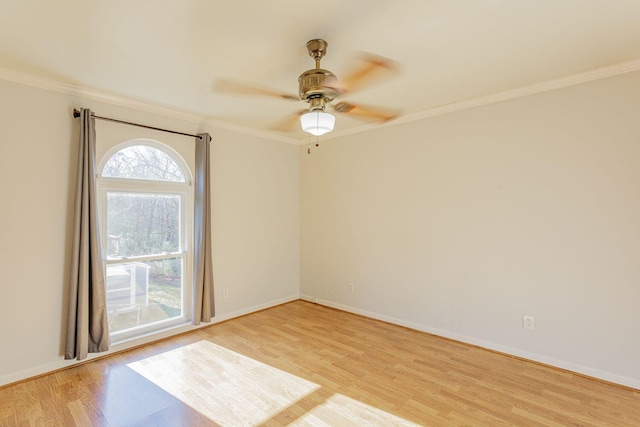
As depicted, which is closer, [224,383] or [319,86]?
[319,86]

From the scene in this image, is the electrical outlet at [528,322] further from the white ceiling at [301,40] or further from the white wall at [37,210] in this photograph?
the white wall at [37,210]

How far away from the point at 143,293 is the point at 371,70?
10.4ft

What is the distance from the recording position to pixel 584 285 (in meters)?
2.68

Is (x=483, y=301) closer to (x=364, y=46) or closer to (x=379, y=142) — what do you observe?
(x=379, y=142)

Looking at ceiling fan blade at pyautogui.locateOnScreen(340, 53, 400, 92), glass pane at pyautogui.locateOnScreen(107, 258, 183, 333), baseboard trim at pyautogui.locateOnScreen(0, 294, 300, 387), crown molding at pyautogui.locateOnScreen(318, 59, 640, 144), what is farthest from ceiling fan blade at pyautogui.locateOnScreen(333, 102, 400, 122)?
baseboard trim at pyautogui.locateOnScreen(0, 294, 300, 387)

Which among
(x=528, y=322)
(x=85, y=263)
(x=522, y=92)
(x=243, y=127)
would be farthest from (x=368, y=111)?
(x=85, y=263)

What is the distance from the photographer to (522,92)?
2928 millimetres

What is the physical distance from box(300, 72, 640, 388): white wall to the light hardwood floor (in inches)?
13.8

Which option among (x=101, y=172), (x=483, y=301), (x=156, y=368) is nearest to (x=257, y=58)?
(x=101, y=172)

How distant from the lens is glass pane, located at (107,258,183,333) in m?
3.19

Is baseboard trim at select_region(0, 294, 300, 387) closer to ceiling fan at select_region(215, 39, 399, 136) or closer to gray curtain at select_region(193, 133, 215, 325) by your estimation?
gray curtain at select_region(193, 133, 215, 325)

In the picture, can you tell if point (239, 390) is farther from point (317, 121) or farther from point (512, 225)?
point (512, 225)

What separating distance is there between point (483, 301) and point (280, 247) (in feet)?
9.11

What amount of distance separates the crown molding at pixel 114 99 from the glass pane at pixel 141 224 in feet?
2.96
